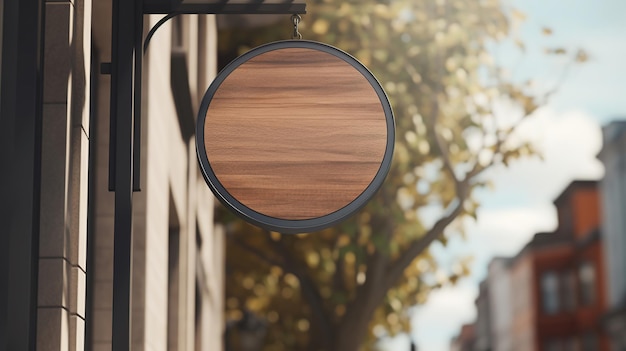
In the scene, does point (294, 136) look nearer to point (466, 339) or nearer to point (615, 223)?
point (615, 223)

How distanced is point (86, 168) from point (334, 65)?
111cm

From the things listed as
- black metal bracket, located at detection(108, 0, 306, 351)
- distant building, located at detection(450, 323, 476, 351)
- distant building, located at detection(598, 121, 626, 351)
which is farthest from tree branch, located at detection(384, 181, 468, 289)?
distant building, located at detection(450, 323, 476, 351)

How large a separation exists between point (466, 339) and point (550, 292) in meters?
32.9

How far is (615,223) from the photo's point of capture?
6062 centimetres

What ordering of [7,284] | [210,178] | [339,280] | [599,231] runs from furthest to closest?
1. [599,231]
2. [339,280]
3. [210,178]
4. [7,284]

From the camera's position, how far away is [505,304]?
84062 millimetres

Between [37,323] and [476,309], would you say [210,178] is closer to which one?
[37,323]

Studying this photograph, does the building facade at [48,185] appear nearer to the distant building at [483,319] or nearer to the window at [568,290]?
the window at [568,290]

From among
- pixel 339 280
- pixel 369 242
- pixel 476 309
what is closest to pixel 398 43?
pixel 369 242

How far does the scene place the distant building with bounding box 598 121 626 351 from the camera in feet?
194

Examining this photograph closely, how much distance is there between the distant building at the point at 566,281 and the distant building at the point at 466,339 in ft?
83.5

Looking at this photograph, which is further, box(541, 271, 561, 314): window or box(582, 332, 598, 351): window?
box(541, 271, 561, 314): window

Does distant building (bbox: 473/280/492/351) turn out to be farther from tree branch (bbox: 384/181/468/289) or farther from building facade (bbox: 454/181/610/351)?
tree branch (bbox: 384/181/468/289)

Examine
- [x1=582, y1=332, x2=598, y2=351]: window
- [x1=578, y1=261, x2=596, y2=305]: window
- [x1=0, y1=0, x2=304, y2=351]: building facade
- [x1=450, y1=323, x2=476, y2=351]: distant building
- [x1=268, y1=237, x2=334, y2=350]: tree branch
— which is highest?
[x1=450, y1=323, x2=476, y2=351]: distant building
